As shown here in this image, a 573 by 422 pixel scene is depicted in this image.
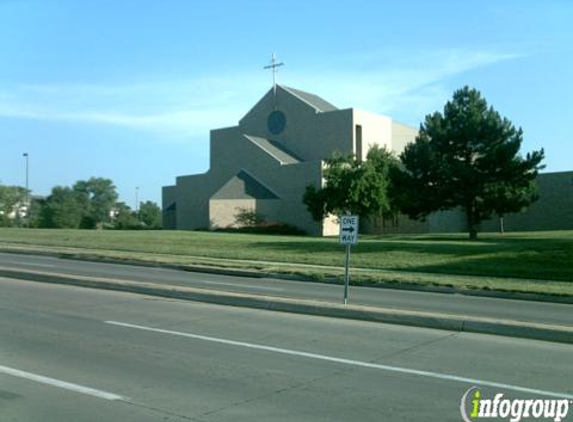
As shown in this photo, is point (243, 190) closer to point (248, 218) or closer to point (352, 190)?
point (248, 218)

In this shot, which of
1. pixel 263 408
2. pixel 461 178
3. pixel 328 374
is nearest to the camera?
pixel 263 408

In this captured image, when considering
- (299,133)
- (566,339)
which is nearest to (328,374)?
(566,339)

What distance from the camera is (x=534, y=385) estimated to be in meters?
6.77

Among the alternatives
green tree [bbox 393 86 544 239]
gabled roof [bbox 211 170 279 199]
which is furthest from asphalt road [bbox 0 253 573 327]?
gabled roof [bbox 211 170 279 199]

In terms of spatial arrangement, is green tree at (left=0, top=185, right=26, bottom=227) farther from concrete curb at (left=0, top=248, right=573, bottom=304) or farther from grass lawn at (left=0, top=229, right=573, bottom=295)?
concrete curb at (left=0, top=248, right=573, bottom=304)

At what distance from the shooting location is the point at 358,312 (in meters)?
11.2

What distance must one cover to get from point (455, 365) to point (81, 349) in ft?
15.8

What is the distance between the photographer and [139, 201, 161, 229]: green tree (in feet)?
362

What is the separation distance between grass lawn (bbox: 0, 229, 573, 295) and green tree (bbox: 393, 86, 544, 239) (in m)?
10.6

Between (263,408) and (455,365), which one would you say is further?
(455,365)

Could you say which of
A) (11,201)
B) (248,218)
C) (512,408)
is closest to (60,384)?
(512,408)

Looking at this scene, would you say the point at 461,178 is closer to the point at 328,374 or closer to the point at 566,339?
the point at 566,339

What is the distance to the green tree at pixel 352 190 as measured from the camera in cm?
5075

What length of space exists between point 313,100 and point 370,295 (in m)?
58.7
